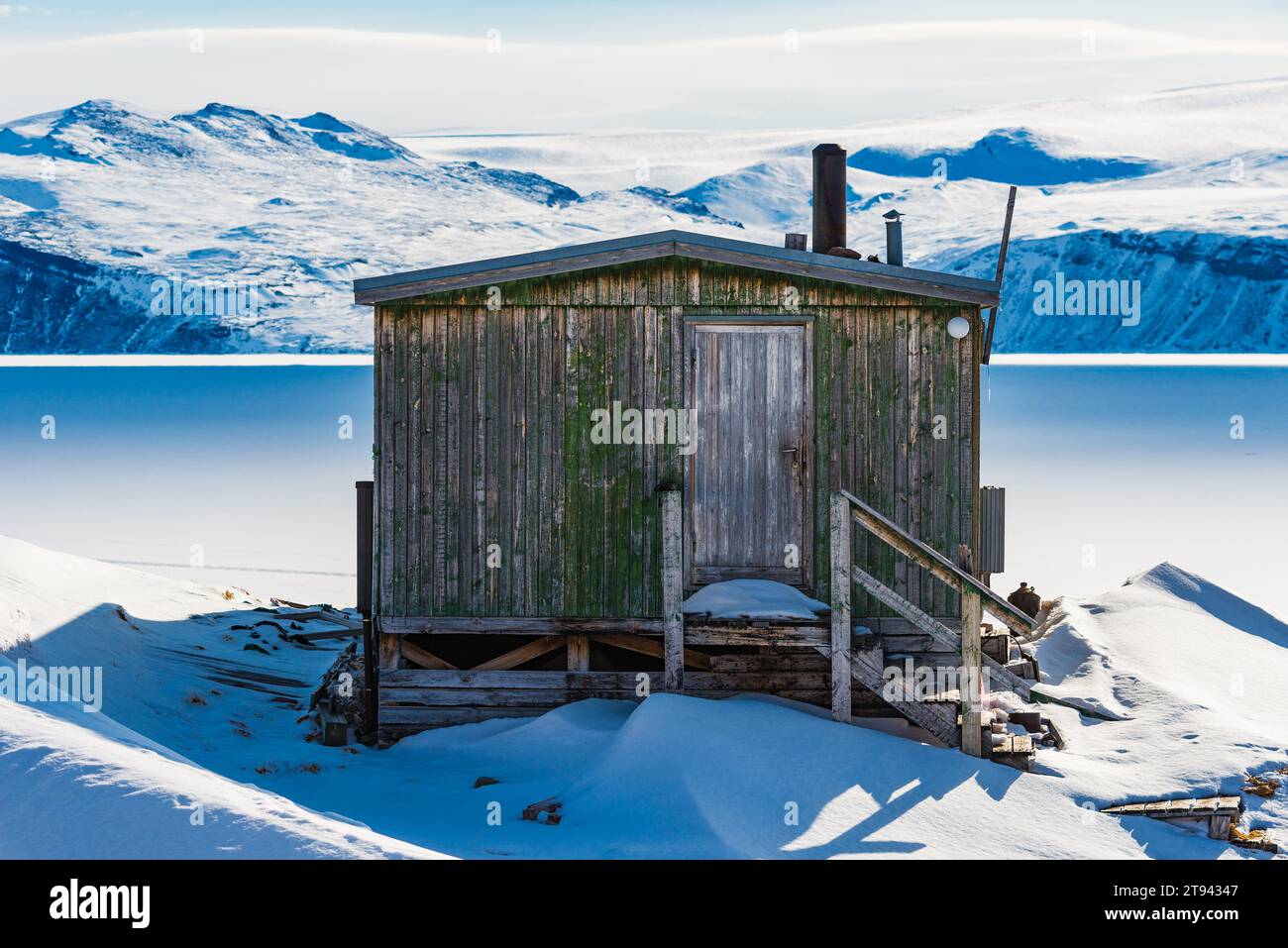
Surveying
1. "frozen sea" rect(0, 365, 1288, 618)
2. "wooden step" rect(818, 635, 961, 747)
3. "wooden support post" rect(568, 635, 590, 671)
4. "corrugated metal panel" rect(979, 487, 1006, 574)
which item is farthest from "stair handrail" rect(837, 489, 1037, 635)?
"frozen sea" rect(0, 365, 1288, 618)

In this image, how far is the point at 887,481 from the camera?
11789 millimetres

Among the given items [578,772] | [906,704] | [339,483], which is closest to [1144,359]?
[339,483]

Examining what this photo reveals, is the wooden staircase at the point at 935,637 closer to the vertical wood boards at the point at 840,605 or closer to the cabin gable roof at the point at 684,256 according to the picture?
the vertical wood boards at the point at 840,605

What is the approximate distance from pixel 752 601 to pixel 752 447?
134 cm

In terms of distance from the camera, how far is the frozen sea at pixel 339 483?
26.4m

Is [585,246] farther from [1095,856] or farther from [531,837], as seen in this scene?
[1095,856]

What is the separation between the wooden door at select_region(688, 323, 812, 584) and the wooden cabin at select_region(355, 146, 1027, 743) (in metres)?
0.02

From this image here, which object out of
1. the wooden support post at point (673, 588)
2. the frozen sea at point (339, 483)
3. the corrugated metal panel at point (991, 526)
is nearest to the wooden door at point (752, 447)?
the wooden support post at point (673, 588)

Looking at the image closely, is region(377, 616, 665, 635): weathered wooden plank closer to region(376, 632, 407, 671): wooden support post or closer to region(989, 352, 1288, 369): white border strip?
region(376, 632, 407, 671): wooden support post

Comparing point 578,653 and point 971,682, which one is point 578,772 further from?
point 971,682

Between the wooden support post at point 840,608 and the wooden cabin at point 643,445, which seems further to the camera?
the wooden cabin at point 643,445

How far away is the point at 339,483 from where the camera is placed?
38.6m

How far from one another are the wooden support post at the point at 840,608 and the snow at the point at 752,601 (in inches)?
12.7
